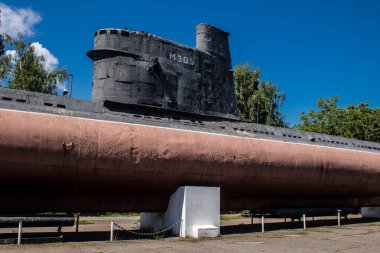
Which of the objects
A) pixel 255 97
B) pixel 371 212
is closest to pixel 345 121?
pixel 255 97

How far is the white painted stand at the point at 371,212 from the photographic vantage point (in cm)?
2130

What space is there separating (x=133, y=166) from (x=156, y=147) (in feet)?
3.01

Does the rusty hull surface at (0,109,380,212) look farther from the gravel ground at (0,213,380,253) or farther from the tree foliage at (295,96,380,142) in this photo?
the tree foliage at (295,96,380,142)

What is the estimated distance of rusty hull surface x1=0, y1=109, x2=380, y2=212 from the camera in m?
10.6

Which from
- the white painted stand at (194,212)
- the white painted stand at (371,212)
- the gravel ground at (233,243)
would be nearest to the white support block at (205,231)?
the white painted stand at (194,212)

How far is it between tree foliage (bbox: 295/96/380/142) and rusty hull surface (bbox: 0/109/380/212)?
28.1 metres

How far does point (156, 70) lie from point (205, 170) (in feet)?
14.5

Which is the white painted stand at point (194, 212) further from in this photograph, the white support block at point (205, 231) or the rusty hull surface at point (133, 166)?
the rusty hull surface at point (133, 166)

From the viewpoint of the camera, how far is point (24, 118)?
10.7m

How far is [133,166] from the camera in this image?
39.1 ft

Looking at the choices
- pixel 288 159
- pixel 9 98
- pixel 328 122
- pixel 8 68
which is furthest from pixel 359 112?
pixel 9 98

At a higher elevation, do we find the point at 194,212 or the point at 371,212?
the point at 194,212

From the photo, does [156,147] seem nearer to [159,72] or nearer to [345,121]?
[159,72]

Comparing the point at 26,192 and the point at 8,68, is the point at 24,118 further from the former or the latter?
the point at 8,68
